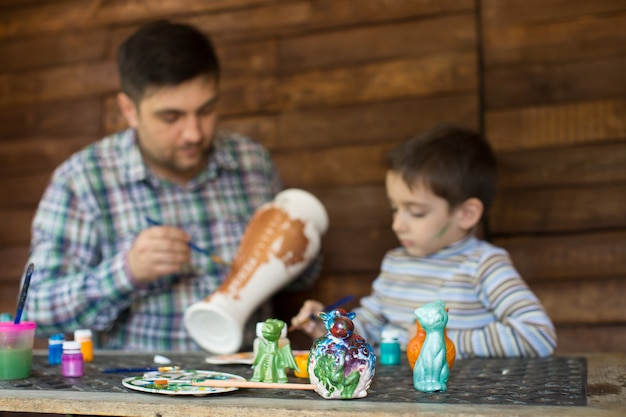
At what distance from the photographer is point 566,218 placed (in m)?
2.18

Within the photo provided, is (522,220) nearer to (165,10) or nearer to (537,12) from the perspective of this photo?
(537,12)

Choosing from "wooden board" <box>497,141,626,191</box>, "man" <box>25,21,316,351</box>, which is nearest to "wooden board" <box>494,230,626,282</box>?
"wooden board" <box>497,141,626,191</box>

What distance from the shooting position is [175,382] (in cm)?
121

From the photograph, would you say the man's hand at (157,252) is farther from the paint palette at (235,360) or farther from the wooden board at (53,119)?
the wooden board at (53,119)

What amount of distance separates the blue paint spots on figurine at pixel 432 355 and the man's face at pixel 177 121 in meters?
1.11

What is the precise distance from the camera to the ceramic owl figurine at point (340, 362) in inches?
42.4

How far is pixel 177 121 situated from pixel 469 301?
0.92 m

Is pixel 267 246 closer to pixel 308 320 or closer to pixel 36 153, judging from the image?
pixel 308 320

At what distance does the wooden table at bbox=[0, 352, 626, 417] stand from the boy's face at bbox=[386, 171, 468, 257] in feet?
1.99

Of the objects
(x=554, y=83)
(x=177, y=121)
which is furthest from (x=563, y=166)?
(x=177, y=121)

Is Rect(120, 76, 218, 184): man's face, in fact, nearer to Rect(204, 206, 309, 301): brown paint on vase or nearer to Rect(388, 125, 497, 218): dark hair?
Rect(204, 206, 309, 301): brown paint on vase

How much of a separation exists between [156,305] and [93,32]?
3.55ft

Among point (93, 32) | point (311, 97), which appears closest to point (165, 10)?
point (93, 32)

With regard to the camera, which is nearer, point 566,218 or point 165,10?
point 566,218
